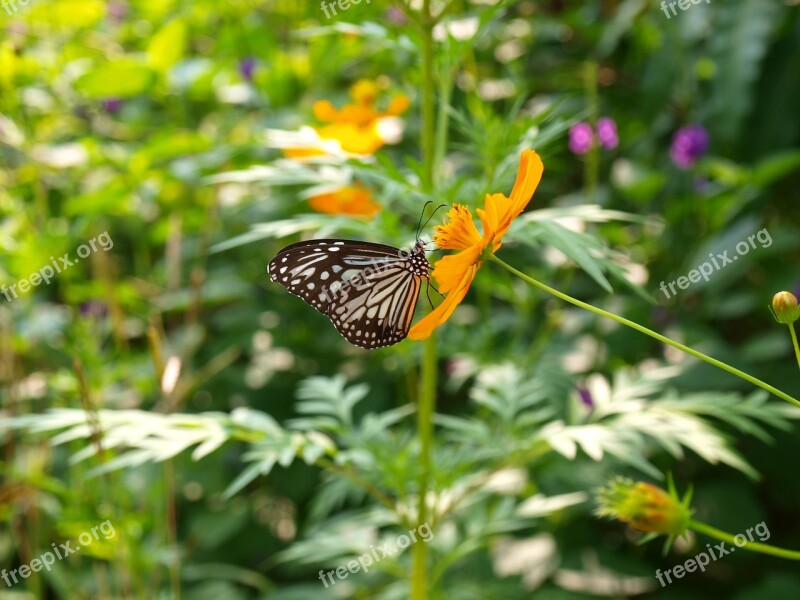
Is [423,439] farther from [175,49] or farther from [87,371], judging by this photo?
[175,49]

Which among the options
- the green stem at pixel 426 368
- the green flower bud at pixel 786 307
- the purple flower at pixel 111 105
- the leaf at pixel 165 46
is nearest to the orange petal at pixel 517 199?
the green flower bud at pixel 786 307

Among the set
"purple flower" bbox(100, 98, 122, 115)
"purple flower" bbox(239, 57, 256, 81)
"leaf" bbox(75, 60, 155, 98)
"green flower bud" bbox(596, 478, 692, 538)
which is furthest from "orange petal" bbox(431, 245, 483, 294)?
"purple flower" bbox(100, 98, 122, 115)

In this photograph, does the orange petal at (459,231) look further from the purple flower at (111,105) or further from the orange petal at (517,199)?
the purple flower at (111,105)

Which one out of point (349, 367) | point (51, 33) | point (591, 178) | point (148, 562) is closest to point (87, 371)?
point (148, 562)

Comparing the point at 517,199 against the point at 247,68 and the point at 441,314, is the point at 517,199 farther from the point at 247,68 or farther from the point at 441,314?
the point at 247,68

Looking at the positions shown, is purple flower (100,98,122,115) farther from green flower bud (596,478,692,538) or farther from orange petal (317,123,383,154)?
green flower bud (596,478,692,538)

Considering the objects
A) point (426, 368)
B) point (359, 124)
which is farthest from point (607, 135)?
point (426, 368)
